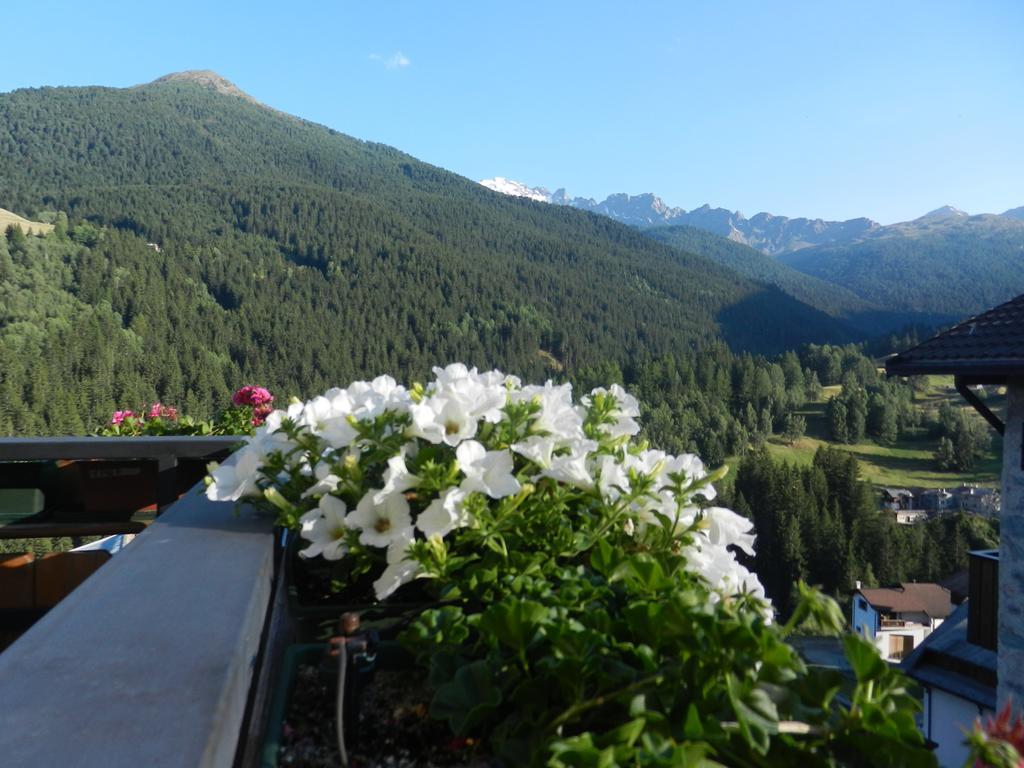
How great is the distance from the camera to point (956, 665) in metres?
8.00

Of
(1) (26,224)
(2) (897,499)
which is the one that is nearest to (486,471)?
(2) (897,499)

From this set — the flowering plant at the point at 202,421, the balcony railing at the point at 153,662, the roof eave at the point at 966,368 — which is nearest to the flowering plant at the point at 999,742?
the balcony railing at the point at 153,662

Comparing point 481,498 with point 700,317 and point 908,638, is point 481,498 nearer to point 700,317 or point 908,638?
point 908,638

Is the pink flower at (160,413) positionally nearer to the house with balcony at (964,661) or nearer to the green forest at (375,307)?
the house with balcony at (964,661)

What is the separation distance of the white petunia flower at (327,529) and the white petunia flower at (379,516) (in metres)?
0.03

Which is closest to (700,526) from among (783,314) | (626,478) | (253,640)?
(626,478)

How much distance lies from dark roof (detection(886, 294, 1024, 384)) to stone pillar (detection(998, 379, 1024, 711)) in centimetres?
28

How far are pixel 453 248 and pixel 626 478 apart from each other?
388ft

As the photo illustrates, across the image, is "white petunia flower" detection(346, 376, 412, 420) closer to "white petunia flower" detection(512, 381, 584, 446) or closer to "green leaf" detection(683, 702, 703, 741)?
"white petunia flower" detection(512, 381, 584, 446)

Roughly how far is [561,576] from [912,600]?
43528 millimetres

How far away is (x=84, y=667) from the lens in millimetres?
604

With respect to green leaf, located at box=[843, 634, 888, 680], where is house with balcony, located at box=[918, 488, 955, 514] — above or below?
below

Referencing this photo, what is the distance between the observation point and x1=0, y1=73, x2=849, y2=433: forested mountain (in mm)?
62656

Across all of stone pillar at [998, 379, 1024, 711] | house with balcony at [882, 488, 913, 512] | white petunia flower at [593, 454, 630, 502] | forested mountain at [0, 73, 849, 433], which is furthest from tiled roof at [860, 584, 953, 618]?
white petunia flower at [593, 454, 630, 502]
